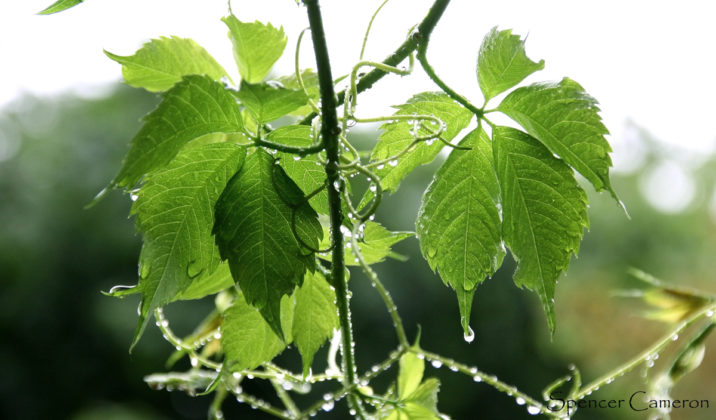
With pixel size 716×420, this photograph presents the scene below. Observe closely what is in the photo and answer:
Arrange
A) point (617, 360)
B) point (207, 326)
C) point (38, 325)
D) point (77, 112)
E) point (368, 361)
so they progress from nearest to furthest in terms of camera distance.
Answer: point (207, 326)
point (617, 360)
point (368, 361)
point (38, 325)
point (77, 112)

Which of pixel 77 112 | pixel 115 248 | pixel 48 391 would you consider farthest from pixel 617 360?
pixel 77 112

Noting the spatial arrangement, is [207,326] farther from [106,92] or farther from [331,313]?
[106,92]

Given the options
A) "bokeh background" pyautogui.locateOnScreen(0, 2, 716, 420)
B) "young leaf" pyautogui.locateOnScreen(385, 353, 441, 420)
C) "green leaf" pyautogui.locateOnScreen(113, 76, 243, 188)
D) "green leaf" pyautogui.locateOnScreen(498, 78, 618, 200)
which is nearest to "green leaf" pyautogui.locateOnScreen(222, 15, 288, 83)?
"green leaf" pyautogui.locateOnScreen(113, 76, 243, 188)

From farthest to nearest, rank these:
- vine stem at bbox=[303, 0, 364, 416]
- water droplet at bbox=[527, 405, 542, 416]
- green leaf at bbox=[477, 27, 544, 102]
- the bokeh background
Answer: the bokeh background → water droplet at bbox=[527, 405, 542, 416] → green leaf at bbox=[477, 27, 544, 102] → vine stem at bbox=[303, 0, 364, 416]

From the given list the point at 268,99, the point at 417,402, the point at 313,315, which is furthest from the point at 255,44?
A: the point at 417,402

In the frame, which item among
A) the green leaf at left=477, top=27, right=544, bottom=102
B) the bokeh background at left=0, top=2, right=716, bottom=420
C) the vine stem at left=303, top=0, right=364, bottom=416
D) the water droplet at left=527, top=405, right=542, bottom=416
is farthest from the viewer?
the bokeh background at left=0, top=2, right=716, bottom=420

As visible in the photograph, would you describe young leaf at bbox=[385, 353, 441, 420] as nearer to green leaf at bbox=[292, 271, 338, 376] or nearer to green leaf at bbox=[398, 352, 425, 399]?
green leaf at bbox=[398, 352, 425, 399]

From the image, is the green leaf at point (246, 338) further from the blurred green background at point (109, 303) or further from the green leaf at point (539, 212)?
the blurred green background at point (109, 303)
